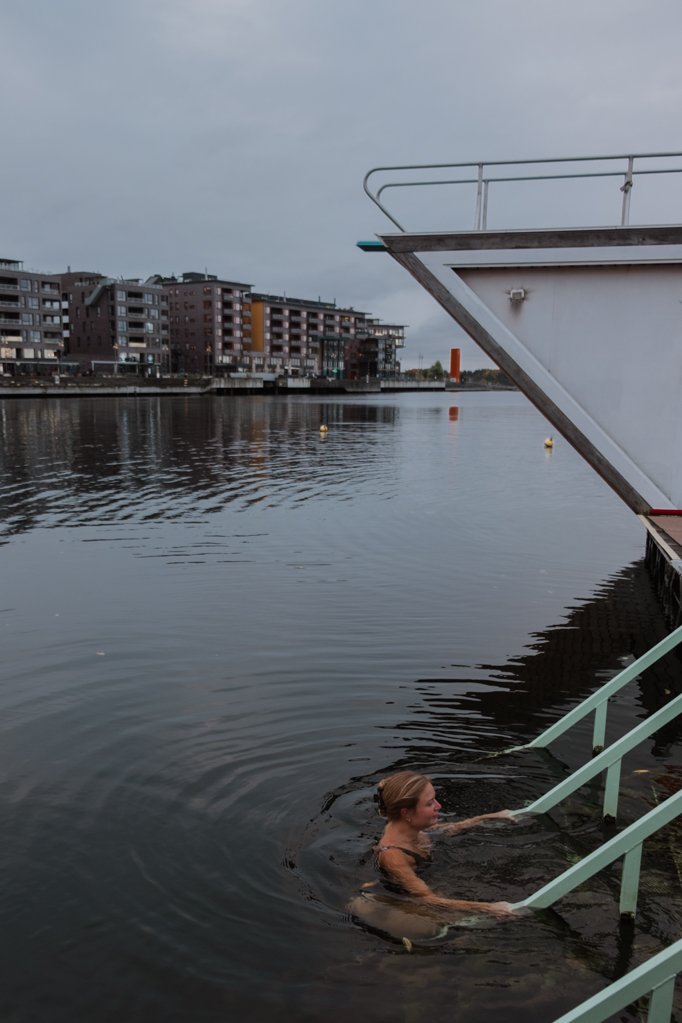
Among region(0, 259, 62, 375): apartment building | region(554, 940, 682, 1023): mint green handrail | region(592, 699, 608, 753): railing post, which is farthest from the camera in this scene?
region(0, 259, 62, 375): apartment building

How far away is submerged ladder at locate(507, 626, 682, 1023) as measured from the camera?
3453 millimetres

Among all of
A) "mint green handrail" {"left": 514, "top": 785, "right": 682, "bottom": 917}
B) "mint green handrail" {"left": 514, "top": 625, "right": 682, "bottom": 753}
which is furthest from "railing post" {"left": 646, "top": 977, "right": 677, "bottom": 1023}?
"mint green handrail" {"left": 514, "top": 625, "right": 682, "bottom": 753}

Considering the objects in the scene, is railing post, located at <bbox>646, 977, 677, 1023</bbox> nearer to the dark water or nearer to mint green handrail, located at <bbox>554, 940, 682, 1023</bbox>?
mint green handrail, located at <bbox>554, 940, 682, 1023</bbox>

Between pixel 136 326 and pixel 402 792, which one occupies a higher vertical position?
pixel 136 326

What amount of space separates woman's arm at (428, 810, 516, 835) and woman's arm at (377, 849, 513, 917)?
2.06 feet

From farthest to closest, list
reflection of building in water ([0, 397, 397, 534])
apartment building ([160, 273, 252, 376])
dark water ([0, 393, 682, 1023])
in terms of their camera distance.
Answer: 1. apartment building ([160, 273, 252, 376])
2. reflection of building in water ([0, 397, 397, 534])
3. dark water ([0, 393, 682, 1023])

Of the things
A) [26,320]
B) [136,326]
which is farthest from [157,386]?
[136,326]

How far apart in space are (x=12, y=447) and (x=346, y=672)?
32.5 meters

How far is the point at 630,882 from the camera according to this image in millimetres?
5051

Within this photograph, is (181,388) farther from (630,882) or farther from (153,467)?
(630,882)

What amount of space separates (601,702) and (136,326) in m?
158

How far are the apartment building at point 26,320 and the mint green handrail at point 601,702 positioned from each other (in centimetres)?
13300

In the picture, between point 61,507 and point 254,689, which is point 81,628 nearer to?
point 254,689

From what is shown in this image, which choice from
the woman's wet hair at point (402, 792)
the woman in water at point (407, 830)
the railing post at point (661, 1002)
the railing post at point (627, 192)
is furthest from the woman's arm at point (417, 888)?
the railing post at point (627, 192)
